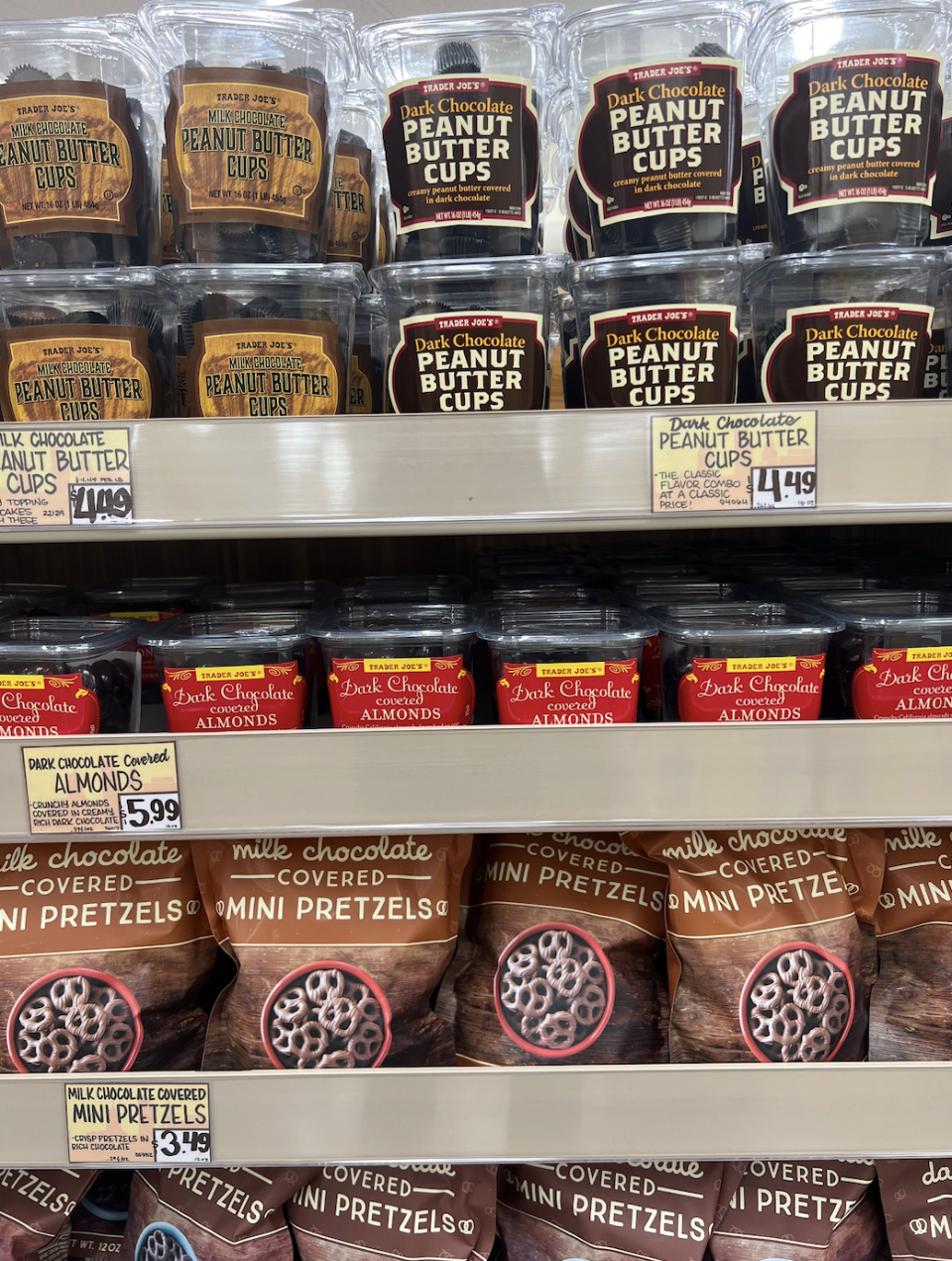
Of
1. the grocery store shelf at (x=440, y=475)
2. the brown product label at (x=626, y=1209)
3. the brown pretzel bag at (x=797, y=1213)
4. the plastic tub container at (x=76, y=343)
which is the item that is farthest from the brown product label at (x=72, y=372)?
the brown pretzel bag at (x=797, y=1213)

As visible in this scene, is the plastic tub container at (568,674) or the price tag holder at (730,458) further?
the plastic tub container at (568,674)

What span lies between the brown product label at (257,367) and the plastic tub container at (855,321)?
474 millimetres

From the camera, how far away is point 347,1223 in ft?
3.36

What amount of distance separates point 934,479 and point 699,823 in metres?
0.39

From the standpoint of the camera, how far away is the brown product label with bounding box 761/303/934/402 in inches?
32.1

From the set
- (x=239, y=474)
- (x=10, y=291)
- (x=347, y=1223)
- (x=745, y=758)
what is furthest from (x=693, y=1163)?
(x=10, y=291)

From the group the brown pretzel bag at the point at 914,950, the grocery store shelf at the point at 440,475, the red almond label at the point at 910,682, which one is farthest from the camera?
the brown pretzel bag at the point at 914,950

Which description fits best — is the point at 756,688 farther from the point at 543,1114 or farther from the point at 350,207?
the point at 350,207

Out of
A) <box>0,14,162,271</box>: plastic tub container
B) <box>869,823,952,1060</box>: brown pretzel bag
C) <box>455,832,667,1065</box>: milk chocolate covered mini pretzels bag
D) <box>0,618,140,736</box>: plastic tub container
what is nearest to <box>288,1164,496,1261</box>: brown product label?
<box>455,832,667,1065</box>: milk chocolate covered mini pretzels bag

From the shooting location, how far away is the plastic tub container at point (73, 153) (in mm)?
825

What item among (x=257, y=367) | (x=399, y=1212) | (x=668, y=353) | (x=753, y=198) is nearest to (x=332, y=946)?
(x=399, y=1212)

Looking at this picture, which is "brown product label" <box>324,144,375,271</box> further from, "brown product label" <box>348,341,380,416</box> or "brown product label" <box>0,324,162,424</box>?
"brown product label" <box>0,324,162,424</box>

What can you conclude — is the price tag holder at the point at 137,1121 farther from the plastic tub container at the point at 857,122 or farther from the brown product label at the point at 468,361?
the plastic tub container at the point at 857,122

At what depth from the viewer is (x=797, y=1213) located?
1.01 m
